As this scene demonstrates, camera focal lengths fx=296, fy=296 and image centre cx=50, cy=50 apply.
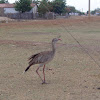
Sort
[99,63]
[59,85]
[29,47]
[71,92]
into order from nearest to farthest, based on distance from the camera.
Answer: [71,92] < [59,85] < [99,63] < [29,47]

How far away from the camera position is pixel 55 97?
6.21 m

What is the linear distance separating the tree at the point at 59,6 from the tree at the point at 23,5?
4.94 meters

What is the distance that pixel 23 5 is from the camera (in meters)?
54.6

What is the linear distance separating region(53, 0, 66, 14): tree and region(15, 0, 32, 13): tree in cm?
494

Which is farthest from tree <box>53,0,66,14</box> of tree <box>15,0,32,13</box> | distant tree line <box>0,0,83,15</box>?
tree <box>15,0,32,13</box>

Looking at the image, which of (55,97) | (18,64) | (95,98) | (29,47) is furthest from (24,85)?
(29,47)

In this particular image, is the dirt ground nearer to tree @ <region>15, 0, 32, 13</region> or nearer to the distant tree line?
the distant tree line

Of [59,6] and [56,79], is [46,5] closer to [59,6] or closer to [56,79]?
[59,6]

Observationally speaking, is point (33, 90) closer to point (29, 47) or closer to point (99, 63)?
point (99, 63)

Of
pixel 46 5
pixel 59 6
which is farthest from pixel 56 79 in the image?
pixel 59 6

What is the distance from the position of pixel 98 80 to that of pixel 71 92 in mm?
1274

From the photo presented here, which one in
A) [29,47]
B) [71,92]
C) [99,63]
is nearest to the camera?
[71,92]

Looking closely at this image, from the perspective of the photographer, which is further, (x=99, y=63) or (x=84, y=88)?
(x=99, y=63)

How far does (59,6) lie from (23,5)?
7.14 meters
